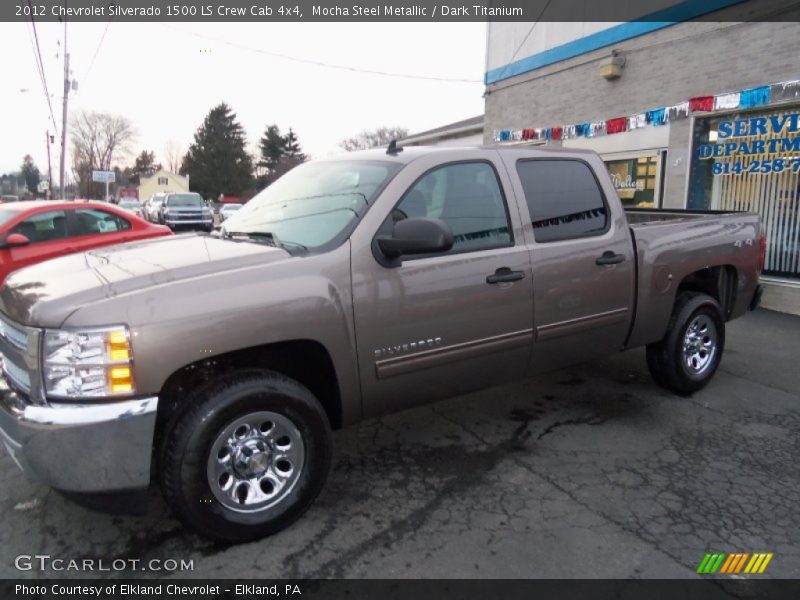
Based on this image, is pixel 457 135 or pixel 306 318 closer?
pixel 306 318

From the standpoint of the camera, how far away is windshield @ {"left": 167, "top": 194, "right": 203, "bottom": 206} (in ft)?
81.6

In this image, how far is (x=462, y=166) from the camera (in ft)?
12.0

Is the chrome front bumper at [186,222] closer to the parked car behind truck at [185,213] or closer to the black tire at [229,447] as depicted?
the parked car behind truck at [185,213]

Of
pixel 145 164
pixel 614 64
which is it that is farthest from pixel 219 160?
pixel 614 64

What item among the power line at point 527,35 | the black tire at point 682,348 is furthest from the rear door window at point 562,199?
the power line at point 527,35

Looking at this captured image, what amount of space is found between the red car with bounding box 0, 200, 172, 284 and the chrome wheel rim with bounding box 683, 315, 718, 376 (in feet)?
20.7

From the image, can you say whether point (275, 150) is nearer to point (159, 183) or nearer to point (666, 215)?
point (159, 183)

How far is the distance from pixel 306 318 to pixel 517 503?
1.54m

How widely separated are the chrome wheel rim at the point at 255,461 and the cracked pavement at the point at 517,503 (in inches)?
8.9

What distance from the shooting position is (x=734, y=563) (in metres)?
2.76

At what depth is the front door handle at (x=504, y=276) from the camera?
3496 mm

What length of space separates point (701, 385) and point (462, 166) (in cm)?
295

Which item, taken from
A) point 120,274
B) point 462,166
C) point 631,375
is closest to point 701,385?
point 631,375

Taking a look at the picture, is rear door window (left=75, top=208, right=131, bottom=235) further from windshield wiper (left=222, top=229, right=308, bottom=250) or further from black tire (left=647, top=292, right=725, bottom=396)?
black tire (left=647, top=292, right=725, bottom=396)
